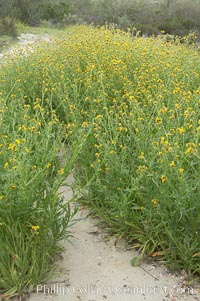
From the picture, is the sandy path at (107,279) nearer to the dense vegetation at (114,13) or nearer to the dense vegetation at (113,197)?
the dense vegetation at (113,197)

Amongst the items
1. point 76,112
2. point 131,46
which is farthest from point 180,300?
Answer: point 131,46

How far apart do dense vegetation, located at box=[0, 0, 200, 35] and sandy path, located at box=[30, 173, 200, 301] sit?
424 inches

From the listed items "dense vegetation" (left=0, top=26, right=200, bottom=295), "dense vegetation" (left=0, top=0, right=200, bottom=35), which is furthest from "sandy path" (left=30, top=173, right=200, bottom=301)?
"dense vegetation" (left=0, top=0, right=200, bottom=35)

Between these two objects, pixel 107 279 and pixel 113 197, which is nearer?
pixel 107 279

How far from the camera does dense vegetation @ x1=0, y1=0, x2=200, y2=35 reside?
13.5m

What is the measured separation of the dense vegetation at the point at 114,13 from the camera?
13.5 m

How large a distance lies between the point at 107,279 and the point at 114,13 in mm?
14962

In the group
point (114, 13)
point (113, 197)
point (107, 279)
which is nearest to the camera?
point (107, 279)

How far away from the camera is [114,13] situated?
52.0 feet

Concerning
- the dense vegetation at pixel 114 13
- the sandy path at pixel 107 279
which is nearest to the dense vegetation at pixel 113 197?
the sandy path at pixel 107 279

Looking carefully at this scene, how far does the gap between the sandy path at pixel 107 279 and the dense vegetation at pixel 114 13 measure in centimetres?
1077

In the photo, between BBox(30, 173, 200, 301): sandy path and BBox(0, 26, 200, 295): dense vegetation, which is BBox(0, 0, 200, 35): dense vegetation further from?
BBox(30, 173, 200, 301): sandy path

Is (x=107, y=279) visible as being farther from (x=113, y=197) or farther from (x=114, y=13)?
(x=114, y=13)

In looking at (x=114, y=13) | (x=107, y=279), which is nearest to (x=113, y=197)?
(x=107, y=279)
